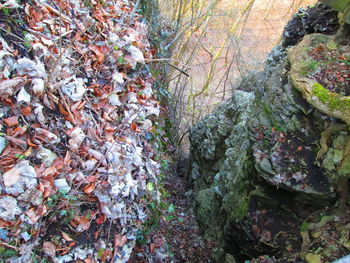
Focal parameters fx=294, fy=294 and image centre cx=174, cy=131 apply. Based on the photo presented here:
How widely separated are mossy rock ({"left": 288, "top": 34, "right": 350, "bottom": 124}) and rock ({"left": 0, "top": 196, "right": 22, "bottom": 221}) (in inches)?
133

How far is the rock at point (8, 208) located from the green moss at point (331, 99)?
3.42m

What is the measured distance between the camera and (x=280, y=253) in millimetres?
3781

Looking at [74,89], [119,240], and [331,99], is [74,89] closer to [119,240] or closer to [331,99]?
[119,240]

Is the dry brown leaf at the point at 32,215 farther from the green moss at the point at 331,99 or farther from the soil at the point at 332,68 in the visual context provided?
the soil at the point at 332,68

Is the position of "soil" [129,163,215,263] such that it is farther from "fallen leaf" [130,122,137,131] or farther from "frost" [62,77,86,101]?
"frost" [62,77,86,101]

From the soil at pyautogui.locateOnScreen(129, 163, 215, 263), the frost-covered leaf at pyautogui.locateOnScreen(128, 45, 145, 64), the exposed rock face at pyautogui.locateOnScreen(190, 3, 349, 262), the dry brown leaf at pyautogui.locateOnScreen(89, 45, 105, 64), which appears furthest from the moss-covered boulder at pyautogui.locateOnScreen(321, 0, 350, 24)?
the soil at pyautogui.locateOnScreen(129, 163, 215, 263)

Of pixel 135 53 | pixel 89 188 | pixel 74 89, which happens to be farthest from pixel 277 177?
pixel 74 89

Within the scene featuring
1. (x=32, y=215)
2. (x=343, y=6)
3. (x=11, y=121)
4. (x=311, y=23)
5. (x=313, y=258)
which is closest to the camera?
(x=32, y=215)

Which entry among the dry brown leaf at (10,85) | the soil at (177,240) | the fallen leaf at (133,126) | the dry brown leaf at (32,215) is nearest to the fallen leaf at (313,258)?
the soil at (177,240)

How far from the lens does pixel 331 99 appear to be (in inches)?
138

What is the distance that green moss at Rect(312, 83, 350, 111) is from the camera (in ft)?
11.2

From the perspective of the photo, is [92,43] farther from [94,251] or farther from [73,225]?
[94,251]

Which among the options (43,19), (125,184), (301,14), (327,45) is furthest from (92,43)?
(301,14)

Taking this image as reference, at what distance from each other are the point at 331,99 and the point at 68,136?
3.01 m
